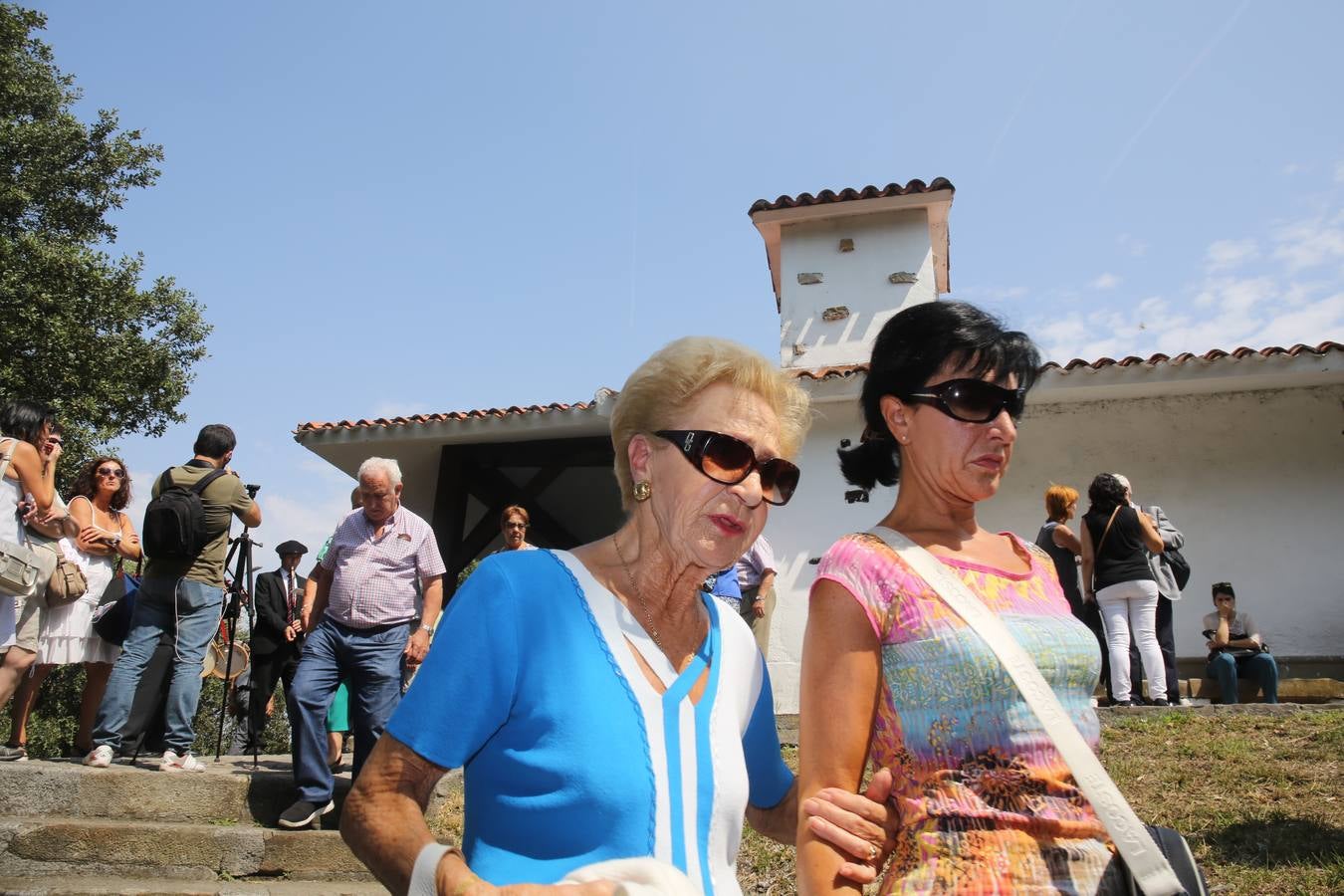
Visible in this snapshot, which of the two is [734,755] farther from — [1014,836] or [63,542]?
[63,542]

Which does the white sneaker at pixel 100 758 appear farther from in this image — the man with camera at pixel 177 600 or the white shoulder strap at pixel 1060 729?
the white shoulder strap at pixel 1060 729

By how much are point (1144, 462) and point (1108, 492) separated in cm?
324

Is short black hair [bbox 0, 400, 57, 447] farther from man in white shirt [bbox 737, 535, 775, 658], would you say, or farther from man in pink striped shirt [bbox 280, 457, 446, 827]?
man in white shirt [bbox 737, 535, 775, 658]

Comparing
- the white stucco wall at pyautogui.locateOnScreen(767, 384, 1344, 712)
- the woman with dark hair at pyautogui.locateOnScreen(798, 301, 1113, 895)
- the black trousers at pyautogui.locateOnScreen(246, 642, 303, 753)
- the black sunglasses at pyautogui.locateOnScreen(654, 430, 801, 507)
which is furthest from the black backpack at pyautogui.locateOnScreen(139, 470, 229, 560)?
the white stucco wall at pyautogui.locateOnScreen(767, 384, 1344, 712)

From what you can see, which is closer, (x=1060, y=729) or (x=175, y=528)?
(x=1060, y=729)

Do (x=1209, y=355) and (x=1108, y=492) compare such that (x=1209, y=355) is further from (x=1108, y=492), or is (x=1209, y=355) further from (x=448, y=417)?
(x=448, y=417)

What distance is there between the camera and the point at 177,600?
5.31m

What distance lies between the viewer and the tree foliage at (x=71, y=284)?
15445 millimetres

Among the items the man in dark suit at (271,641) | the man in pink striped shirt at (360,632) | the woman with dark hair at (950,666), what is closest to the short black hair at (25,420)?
the man in pink striped shirt at (360,632)

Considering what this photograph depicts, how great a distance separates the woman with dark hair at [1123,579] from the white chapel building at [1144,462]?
1.76 m

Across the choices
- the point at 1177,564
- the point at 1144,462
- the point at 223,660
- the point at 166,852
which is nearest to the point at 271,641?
the point at 223,660

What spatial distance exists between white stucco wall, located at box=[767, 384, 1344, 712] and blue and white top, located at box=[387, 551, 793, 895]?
745 cm

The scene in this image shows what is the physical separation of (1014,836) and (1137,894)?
181mm

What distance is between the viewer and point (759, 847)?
4.63 meters
